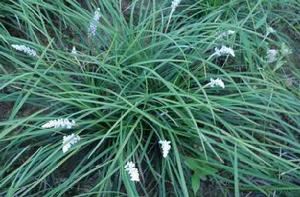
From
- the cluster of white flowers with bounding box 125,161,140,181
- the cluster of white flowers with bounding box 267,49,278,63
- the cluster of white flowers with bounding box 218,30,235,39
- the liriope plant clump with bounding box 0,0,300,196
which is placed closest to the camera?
the cluster of white flowers with bounding box 125,161,140,181

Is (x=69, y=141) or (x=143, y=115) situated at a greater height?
(x=143, y=115)

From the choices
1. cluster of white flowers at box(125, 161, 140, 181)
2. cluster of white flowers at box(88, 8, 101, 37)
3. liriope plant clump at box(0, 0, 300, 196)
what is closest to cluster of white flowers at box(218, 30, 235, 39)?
liriope plant clump at box(0, 0, 300, 196)

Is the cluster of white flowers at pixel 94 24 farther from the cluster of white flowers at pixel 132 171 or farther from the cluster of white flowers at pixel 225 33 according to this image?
the cluster of white flowers at pixel 132 171

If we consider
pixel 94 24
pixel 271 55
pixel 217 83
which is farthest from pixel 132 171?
pixel 271 55

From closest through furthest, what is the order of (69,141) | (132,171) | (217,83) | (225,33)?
(132,171)
(69,141)
(217,83)
(225,33)

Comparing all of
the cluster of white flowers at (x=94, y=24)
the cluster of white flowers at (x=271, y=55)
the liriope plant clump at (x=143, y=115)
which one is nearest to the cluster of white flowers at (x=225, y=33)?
the liriope plant clump at (x=143, y=115)

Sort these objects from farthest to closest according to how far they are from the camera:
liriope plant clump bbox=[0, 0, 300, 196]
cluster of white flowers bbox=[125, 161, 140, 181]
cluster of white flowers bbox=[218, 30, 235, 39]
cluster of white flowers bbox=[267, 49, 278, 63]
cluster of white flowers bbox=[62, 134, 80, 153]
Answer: cluster of white flowers bbox=[267, 49, 278, 63], cluster of white flowers bbox=[218, 30, 235, 39], liriope plant clump bbox=[0, 0, 300, 196], cluster of white flowers bbox=[62, 134, 80, 153], cluster of white flowers bbox=[125, 161, 140, 181]

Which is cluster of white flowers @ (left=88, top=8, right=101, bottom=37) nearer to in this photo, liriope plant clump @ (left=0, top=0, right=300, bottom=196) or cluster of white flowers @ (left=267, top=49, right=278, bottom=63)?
liriope plant clump @ (left=0, top=0, right=300, bottom=196)

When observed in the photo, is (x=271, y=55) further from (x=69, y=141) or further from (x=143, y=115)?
(x=69, y=141)
